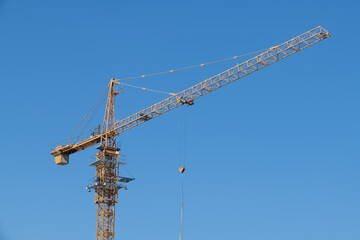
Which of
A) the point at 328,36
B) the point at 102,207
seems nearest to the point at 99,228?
the point at 102,207

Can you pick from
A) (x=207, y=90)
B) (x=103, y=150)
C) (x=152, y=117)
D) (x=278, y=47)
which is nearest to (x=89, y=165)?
(x=103, y=150)

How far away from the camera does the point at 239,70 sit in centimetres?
12812

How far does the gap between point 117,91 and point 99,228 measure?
74.4ft

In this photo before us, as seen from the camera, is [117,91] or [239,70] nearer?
[239,70]

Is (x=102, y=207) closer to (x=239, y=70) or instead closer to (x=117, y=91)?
(x=117, y=91)

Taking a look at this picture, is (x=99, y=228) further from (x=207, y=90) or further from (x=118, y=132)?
(x=207, y=90)

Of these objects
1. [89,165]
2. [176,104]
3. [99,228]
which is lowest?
[99,228]

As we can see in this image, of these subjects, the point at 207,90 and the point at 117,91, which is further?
the point at 117,91

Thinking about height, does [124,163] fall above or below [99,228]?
above

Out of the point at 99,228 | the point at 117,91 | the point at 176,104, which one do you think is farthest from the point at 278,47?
the point at 99,228

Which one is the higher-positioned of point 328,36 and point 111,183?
point 328,36

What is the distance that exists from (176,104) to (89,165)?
625 inches

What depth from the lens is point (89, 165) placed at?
132 m

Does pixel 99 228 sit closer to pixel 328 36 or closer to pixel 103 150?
pixel 103 150
